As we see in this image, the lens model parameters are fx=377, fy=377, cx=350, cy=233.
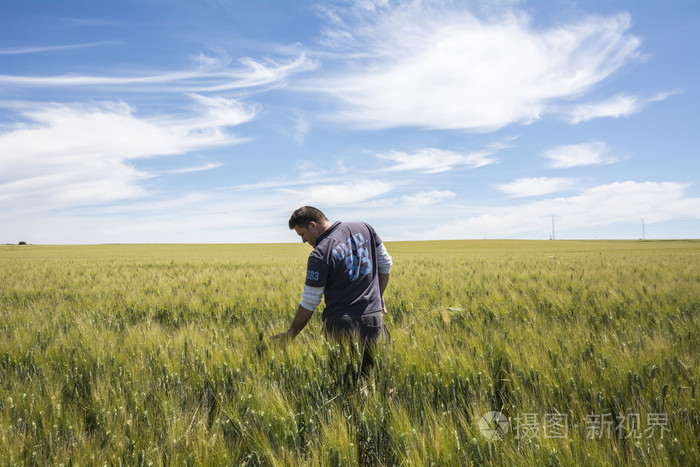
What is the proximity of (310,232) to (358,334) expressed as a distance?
44.3 inches

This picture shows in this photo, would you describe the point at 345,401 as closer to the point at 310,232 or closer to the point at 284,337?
the point at 284,337

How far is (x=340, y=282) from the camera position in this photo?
352 cm

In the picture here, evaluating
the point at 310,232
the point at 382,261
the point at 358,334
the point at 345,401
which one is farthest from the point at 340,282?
the point at 345,401

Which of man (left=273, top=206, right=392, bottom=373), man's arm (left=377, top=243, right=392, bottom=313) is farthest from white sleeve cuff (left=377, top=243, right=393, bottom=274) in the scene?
man (left=273, top=206, right=392, bottom=373)

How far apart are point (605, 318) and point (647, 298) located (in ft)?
5.30

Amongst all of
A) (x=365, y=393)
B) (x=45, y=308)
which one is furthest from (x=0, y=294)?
(x=365, y=393)

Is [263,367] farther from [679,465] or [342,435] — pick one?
[679,465]

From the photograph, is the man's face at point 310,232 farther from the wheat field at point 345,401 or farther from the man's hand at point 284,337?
the wheat field at point 345,401

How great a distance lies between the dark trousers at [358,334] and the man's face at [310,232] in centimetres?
82

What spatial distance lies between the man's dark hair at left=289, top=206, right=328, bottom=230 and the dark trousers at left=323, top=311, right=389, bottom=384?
969 millimetres

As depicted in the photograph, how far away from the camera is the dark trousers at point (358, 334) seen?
310 centimetres

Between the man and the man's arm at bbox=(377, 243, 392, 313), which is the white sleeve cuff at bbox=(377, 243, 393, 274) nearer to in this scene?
the man's arm at bbox=(377, 243, 392, 313)

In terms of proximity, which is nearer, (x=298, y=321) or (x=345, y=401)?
(x=345, y=401)

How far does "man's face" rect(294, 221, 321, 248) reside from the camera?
3.79m
